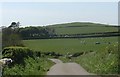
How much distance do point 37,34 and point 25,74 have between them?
77.0m

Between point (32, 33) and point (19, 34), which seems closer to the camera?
point (19, 34)

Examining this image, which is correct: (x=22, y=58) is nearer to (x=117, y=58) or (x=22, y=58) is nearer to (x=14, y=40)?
(x=117, y=58)

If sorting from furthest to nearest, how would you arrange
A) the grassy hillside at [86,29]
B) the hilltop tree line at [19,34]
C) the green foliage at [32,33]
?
the grassy hillside at [86,29]
the green foliage at [32,33]
the hilltop tree line at [19,34]

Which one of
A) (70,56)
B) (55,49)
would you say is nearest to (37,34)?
(55,49)

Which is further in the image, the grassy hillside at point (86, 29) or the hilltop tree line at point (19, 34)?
the grassy hillside at point (86, 29)

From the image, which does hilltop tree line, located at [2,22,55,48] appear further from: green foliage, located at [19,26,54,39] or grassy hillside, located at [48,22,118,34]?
grassy hillside, located at [48,22,118,34]

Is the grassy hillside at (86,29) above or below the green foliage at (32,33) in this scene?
below

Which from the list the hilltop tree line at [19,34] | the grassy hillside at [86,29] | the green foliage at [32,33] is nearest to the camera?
the hilltop tree line at [19,34]

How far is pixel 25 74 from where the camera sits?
23078mm

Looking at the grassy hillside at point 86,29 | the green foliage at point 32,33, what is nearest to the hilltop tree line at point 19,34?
the green foliage at point 32,33

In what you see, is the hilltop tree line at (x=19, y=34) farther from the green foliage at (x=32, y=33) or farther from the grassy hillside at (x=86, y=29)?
the grassy hillside at (x=86, y=29)

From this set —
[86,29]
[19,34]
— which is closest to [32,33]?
[86,29]

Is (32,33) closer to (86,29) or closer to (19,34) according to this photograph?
(86,29)

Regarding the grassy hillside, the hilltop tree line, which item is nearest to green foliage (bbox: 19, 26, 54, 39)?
the hilltop tree line
